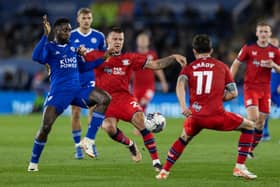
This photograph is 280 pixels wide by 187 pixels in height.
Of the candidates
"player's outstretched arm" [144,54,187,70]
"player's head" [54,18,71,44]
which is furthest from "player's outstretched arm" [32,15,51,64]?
"player's outstretched arm" [144,54,187,70]

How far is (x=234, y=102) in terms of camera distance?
2848 cm

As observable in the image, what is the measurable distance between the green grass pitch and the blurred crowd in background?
476 inches

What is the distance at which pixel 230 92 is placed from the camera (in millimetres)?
11562

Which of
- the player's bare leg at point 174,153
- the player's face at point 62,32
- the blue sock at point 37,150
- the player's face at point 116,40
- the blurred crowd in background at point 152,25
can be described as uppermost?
the player's face at point 62,32

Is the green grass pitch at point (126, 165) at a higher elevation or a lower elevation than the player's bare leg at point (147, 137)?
lower

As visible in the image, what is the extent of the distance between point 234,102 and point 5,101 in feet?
27.1

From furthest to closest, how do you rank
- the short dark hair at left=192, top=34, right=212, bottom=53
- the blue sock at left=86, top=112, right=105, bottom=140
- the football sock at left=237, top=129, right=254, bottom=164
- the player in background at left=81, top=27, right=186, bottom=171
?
the blue sock at left=86, top=112, right=105, bottom=140
the player in background at left=81, top=27, right=186, bottom=171
the football sock at left=237, top=129, right=254, bottom=164
the short dark hair at left=192, top=34, right=212, bottom=53

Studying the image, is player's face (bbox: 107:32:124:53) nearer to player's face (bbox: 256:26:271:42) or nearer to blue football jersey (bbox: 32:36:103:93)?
blue football jersey (bbox: 32:36:103:93)

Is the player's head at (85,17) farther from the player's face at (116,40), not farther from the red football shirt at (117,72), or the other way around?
the player's face at (116,40)

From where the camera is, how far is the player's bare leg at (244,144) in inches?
456

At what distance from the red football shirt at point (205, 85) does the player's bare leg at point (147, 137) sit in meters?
1.51

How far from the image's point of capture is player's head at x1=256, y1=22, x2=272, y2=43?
15289mm

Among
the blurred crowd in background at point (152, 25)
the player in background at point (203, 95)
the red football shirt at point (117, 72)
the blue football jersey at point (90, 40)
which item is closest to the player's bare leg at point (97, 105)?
the red football shirt at point (117, 72)

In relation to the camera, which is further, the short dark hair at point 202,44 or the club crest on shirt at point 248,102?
the club crest on shirt at point 248,102
